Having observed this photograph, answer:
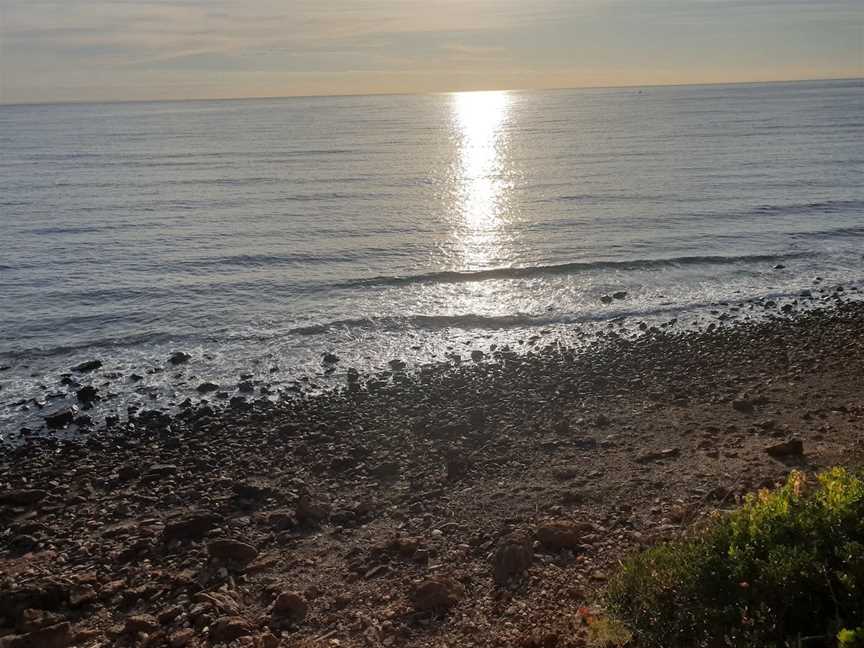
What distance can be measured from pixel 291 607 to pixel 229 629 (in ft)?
2.49

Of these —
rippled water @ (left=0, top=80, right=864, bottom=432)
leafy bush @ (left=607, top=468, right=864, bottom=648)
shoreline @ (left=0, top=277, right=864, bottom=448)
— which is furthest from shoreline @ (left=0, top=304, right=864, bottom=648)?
rippled water @ (left=0, top=80, right=864, bottom=432)

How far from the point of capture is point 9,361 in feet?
58.5

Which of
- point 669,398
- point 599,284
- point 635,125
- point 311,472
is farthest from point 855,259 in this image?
point 635,125

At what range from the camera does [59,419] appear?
14445 mm

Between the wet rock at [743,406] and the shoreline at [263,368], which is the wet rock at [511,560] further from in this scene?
the shoreline at [263,368]

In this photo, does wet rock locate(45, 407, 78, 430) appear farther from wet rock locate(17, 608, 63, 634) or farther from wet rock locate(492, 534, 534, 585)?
wet rock locate(492, 534, 534, 585)

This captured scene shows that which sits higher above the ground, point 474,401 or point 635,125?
point 635,125

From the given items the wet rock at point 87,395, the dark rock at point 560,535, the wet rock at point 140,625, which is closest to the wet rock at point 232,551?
the wet rock at point 140,625

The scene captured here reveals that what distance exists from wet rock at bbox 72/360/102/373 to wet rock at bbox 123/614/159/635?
10.1m

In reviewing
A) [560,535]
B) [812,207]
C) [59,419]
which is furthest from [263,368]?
[812,207]

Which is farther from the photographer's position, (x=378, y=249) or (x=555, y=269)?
(x=378, y=249)

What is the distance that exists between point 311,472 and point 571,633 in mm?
6099

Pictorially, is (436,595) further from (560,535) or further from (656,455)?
(656,455)

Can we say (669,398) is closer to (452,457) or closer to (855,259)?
(452,457)
